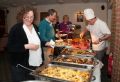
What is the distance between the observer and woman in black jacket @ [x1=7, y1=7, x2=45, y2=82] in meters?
1.77

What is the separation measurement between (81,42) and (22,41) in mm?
1407

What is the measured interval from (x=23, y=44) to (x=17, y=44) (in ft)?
0.16

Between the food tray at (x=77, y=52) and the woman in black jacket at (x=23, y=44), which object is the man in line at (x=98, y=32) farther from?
the woman in black jacket at (x=23, y=44)

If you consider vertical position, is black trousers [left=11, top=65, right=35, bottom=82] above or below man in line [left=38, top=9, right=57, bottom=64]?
below

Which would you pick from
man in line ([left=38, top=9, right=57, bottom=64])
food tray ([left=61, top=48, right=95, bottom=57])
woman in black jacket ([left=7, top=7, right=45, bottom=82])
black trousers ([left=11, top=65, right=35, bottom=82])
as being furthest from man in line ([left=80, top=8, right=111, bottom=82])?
black trousers ([left=11, top=65, right=35, bottom=82])

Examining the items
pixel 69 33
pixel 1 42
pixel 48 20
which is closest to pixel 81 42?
pixel 48 20

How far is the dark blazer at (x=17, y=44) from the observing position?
1.77m

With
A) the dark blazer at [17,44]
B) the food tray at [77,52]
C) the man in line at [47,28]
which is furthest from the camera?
the man in line at [47,28]

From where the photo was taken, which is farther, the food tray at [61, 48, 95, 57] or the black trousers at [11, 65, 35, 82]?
the food tray at [61, 48, 95, 57]

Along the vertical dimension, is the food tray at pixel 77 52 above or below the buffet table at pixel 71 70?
above

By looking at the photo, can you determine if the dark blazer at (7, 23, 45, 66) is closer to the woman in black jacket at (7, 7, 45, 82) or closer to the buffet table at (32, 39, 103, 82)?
the woman in black jacket at (7, 7, 45, 82)

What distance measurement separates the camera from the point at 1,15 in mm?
8281

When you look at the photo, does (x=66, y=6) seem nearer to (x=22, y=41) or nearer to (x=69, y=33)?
(x=69, y=33)

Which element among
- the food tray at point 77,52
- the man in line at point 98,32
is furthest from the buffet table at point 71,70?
the man in line at point 98,32
